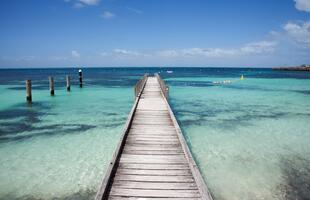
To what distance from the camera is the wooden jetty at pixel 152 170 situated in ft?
16.2

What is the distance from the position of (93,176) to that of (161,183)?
2.82 meters

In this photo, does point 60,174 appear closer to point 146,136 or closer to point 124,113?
point 146,136

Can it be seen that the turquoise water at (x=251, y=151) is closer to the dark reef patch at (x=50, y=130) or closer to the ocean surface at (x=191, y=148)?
the ocean surface at (x=191, y=148)

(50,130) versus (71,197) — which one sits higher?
(50,130)

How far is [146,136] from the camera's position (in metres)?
8.45

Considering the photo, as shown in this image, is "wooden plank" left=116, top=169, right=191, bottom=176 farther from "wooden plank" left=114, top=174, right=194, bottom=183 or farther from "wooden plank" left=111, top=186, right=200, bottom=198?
"wooden plank" left=111, top=186, right=200, bottom=198

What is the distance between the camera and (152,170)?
5.95 metres

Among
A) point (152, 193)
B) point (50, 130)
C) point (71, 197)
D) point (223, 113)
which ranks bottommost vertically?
point (71, 197)

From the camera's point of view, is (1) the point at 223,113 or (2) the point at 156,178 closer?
(2) the point at 156,178

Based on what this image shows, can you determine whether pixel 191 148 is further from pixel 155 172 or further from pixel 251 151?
pixel 155 172

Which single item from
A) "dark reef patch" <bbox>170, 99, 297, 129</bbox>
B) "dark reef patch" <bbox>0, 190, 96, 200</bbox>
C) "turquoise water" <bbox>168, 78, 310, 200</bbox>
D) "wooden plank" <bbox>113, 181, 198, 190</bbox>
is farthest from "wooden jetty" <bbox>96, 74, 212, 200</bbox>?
"dark reef patch" <bbox>170, 99, 297, 129</bbox>

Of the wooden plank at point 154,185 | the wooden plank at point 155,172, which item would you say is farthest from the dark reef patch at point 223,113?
the wooden plank at point 154,185

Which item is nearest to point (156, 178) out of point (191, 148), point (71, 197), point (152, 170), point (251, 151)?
point (152, 170)

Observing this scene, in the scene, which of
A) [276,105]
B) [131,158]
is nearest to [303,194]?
[131,158]
